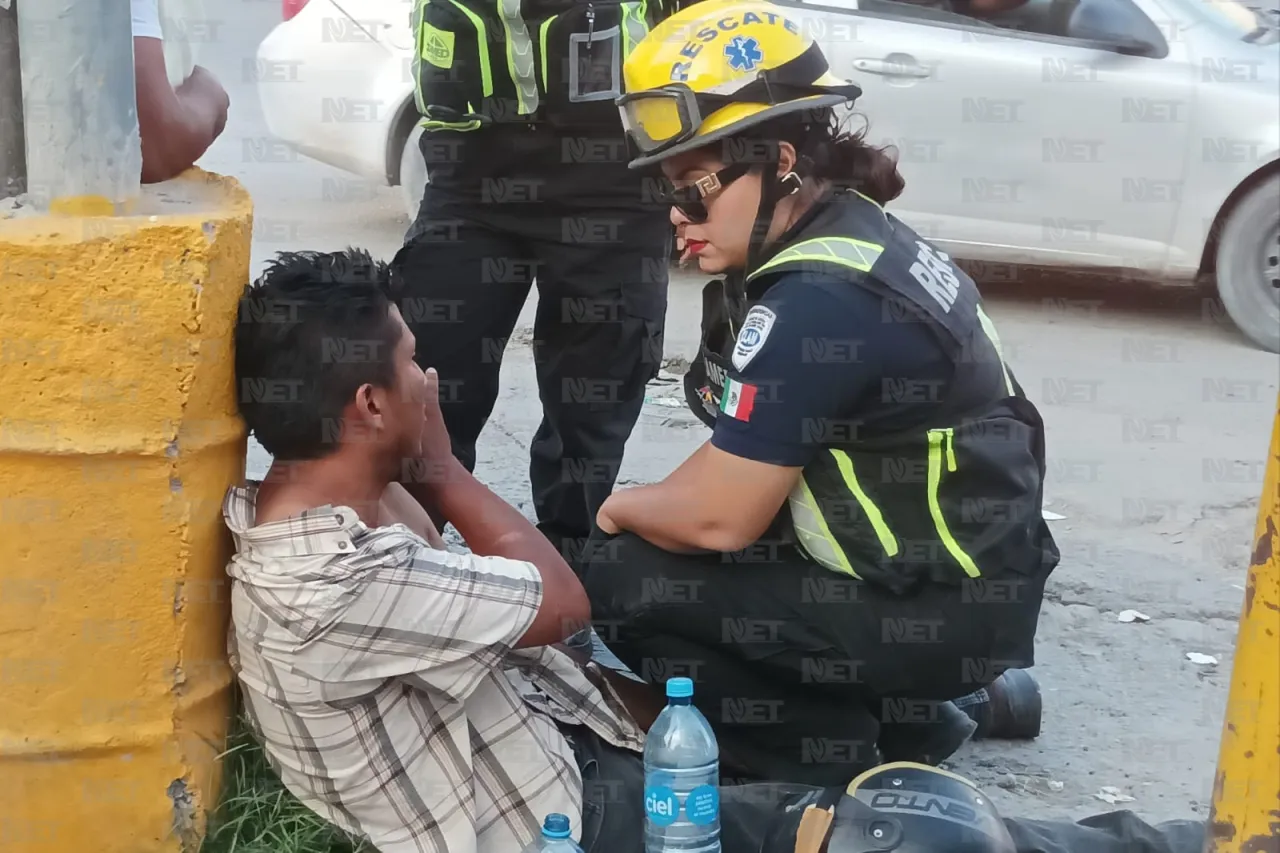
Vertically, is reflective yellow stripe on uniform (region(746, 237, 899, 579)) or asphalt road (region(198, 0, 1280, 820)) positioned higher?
reflective yellow stripe on uniform (region(746, 237, 899, 579))

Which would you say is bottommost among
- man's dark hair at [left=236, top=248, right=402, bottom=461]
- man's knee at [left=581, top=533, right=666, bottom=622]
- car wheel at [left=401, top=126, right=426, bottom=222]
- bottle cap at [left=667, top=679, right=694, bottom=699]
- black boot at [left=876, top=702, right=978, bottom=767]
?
black boot at [left=876, top=702, right=978, bottom=767]

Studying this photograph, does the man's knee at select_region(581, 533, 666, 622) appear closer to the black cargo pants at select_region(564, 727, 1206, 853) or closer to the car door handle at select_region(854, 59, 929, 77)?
the black cargo pants at select_region(564, 727, 1206, 853)

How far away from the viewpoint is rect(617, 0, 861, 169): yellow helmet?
2.64m

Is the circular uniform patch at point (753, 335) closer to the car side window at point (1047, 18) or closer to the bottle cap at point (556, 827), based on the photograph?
the bottle cap at point (556, 827)

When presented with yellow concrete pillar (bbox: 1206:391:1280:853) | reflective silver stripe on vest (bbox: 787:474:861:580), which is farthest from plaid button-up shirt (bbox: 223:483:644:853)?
yellow concrete pillar (bbox: 1206:391:1280:853)

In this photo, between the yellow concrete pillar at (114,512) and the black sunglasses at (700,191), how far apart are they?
78 cm

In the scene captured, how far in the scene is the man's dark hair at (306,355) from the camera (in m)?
2.36

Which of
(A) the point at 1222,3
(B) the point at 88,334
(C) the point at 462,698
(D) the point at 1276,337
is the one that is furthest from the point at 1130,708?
(A) the point at 1222,3

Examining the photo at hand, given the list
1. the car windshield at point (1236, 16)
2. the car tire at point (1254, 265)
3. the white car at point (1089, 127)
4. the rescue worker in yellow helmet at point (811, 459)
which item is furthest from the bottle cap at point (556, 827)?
the car windshield at point (1236, 16)

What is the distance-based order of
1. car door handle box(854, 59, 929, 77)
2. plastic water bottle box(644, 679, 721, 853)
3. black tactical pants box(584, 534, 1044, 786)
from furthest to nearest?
1. car door handle box(854, 59, 929, 77)
2. black tactical pants box(584, 534, 1044, 786)
3. plastic water bottle box(644, 679, 721, 853)

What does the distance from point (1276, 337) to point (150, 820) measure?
18.6 ft

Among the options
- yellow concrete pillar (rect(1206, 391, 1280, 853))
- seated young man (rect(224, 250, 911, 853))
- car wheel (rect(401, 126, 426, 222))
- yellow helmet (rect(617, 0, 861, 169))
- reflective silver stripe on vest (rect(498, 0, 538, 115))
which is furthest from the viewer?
car wheel (rect(401, 126, 426, 222))

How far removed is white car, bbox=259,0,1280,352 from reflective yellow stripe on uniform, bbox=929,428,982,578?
13.5 ft

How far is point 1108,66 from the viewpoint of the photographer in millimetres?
6539
